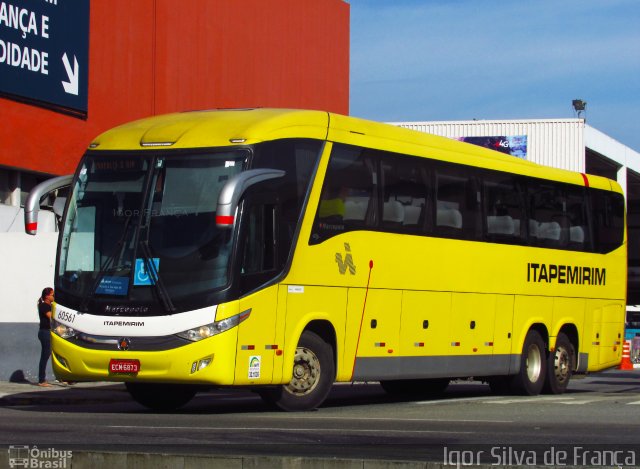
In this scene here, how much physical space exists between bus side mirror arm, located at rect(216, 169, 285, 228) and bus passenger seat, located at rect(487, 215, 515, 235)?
610cm

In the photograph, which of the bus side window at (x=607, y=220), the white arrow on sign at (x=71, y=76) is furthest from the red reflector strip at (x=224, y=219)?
the white arrow on sign at (x=71, y=76)

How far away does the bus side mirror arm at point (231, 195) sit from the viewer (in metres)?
14.5

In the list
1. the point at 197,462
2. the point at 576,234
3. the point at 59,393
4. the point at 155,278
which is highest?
the point at 576,234

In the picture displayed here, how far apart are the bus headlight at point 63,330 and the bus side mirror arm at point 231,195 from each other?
8.07ft

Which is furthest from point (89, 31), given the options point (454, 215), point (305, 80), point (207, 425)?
point (207, 425)

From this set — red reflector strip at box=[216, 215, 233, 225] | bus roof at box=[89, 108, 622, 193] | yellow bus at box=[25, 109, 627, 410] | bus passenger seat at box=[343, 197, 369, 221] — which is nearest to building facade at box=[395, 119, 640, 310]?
yellow bus at box=[25, 109, 627, 410]

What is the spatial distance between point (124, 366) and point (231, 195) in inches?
99.6

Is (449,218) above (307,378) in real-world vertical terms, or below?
above

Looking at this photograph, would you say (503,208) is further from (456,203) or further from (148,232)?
(148,232)

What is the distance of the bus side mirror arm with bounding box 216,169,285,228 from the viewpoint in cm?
1453

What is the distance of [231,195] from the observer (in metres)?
14.7

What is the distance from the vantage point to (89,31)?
30.8 metres

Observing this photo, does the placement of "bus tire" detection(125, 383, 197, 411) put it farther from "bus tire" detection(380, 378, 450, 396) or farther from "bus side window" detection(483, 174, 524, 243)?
"bus side window" detection(483, 174, 524, 243)

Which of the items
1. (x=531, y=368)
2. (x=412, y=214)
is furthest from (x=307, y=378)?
(x=531, y=368)
